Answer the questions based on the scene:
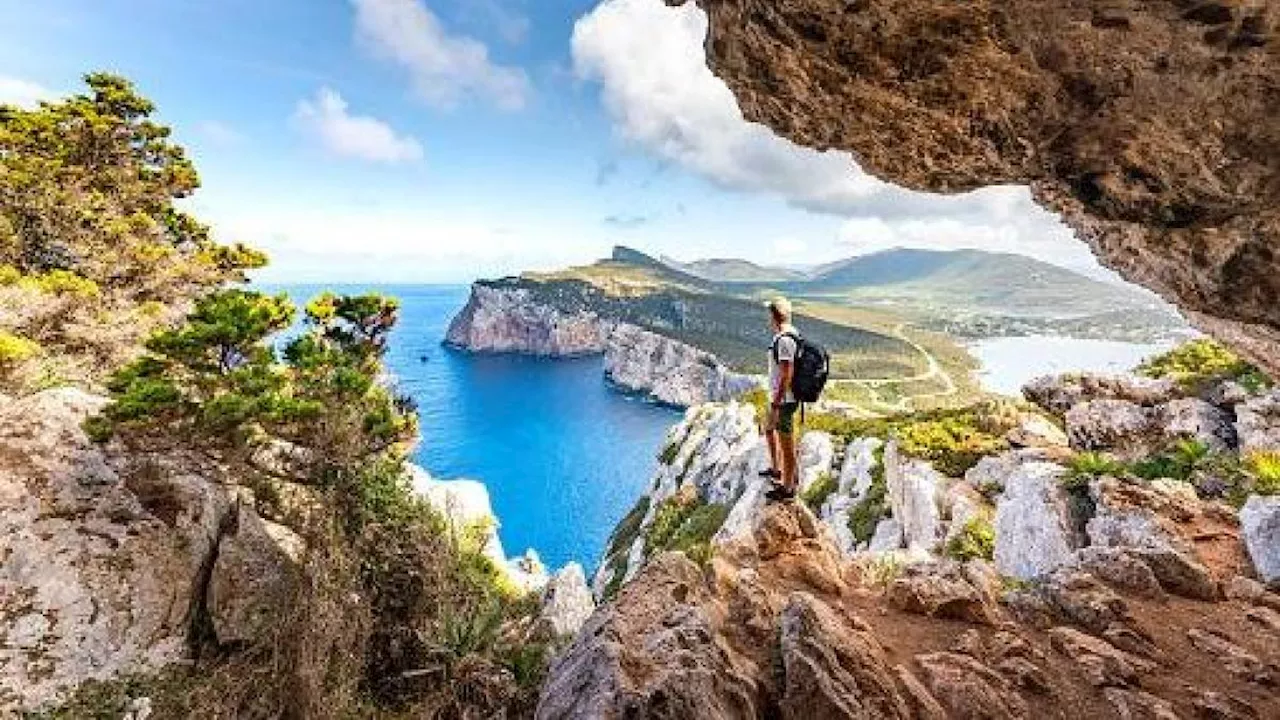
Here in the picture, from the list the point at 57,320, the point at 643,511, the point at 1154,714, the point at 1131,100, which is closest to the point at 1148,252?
the point at 1131,100

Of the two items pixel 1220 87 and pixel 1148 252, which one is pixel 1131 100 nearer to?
pixel 1220 87

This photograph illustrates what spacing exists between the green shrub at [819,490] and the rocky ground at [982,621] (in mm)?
22590

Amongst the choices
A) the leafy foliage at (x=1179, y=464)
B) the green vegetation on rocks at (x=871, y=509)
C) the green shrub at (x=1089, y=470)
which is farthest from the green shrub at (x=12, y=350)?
the green vegetation on rocks at (x=871, y=509)

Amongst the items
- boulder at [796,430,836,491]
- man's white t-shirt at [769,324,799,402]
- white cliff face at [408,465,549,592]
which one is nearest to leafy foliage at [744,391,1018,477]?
boulder at [796,430,836,491]

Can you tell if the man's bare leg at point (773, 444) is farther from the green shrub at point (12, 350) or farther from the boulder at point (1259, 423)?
the green shrub at point (12, 350)

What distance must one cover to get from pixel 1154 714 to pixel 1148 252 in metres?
4.81

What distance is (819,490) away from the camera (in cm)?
4244

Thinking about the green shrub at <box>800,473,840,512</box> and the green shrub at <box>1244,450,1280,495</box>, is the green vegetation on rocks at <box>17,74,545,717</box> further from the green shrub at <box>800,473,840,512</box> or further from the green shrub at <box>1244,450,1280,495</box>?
the green shrub at <box>800,473,840,512</box>

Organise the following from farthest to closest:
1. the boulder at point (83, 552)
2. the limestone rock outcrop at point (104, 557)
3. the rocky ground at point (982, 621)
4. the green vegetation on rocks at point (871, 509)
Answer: the green vegetation on rocks at point (871, 509) < the limestone rock outcrop at point (104, 557) < the boulder at point (83, 552) < the rocky ground at point (982, 621)

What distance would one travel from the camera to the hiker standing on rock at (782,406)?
10.3m

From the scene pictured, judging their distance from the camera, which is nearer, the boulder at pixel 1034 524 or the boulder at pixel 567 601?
→ the boulder at pixel 1034 524

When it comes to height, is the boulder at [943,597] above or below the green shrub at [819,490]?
above

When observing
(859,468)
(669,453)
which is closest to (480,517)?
(859,468)

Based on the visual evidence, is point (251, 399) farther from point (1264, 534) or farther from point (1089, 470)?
point (1089, 470)
